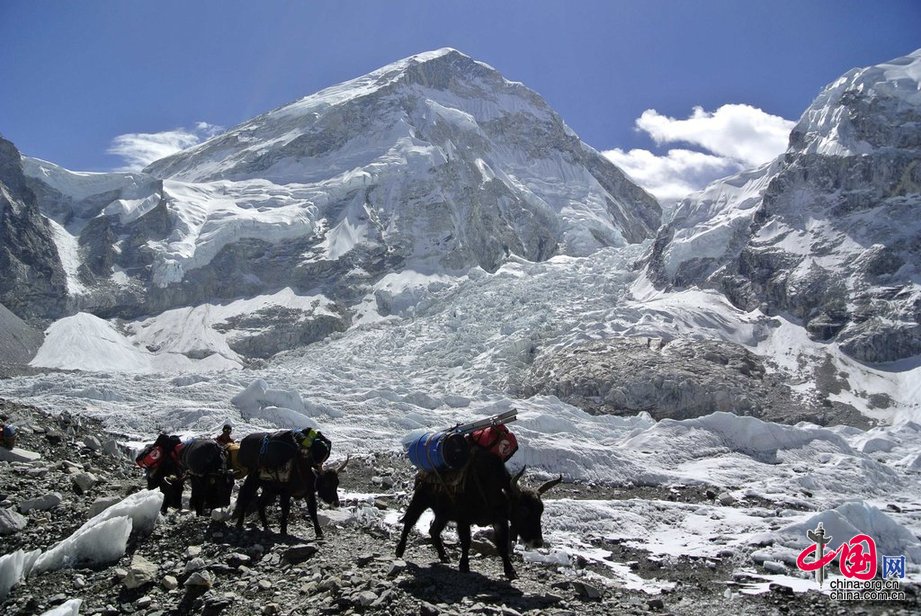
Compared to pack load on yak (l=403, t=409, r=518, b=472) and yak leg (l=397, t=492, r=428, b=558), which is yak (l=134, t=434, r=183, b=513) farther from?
pack load on yak (l=403, t=409, r=518, b=472)

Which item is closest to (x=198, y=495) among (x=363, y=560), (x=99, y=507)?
(x=99, y=507)

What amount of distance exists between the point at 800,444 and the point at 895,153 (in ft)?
200

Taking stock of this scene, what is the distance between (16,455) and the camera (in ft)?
47.5

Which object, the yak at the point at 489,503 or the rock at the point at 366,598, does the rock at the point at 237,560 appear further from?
the yak at the point at 489,503

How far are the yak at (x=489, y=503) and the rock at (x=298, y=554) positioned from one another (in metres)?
1.81

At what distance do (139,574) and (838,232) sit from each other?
90.3m

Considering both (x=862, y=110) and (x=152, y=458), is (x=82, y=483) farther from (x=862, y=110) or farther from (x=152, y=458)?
(x=862, y=110)

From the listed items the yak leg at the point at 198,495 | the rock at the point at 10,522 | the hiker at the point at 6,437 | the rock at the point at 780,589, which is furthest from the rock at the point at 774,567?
the hiker at the point at 6,437

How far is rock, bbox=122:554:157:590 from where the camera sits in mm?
8133

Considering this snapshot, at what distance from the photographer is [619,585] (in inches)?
489

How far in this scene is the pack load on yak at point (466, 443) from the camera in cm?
938

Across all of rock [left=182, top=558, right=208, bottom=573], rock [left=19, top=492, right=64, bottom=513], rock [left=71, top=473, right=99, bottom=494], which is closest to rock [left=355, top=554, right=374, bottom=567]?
rock [left=182, top=558, right=208, bottom=573]

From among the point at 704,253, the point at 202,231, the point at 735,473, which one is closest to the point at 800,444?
the point at 735,473

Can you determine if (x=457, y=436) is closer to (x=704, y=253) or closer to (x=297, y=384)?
(x=297, y=384)
